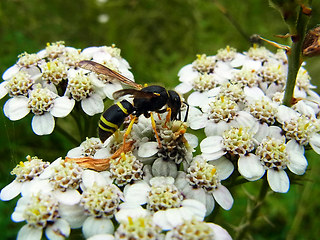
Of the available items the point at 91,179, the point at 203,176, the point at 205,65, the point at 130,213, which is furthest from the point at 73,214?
the point at 205,65

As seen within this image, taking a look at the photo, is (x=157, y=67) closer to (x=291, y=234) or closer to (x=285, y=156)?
(x=291, y=234)

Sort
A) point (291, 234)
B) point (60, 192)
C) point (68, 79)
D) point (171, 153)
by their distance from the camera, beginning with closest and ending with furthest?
point (60, 192), point (171, 153), point (68, 79), point (291, 234)

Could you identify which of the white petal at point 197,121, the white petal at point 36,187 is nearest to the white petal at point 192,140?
the white petal at point 197,121

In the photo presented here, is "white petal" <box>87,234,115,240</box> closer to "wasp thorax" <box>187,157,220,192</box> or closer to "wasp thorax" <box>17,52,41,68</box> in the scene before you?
"wasp thorax" <box>187,157,220,192</box>

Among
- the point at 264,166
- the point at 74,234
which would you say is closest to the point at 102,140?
the point at 74,234

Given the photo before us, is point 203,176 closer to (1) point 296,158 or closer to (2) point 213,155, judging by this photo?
(2) point 213,155

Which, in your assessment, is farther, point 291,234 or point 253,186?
point 253,186
